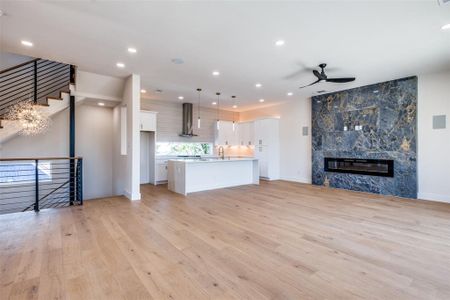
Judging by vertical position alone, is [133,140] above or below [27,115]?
below

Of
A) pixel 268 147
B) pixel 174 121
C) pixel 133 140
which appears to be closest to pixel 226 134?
pixel 268 147

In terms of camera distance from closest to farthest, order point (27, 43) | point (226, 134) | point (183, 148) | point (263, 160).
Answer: point (27, 43)
point (263, 160)
point (183, 148)
point (226, 134)

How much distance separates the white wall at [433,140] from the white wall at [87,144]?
8901 mm

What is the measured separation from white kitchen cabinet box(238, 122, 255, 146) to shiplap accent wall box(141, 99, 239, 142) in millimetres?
1225

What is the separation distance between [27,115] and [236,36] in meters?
5.35

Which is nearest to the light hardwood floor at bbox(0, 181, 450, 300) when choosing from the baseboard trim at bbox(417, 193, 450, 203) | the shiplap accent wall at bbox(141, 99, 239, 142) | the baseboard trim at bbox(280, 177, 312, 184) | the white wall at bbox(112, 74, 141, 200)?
the white wall at bbox(112, 74, 141, 200)

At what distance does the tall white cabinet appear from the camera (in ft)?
26.9

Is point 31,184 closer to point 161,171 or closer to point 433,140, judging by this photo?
point 161,171

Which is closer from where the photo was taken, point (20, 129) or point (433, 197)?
point (20, 129)

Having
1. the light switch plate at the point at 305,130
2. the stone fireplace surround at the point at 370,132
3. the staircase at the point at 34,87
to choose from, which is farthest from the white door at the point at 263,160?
the staircase at the point at 34,87

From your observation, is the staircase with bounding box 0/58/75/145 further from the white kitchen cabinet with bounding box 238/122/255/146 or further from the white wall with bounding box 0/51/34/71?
the white kitchen cabinet with bounding box 238/122/255/146

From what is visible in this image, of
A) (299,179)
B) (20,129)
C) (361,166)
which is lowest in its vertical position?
(299,179)

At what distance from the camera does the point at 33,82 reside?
5.77 m

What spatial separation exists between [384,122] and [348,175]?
177cm
